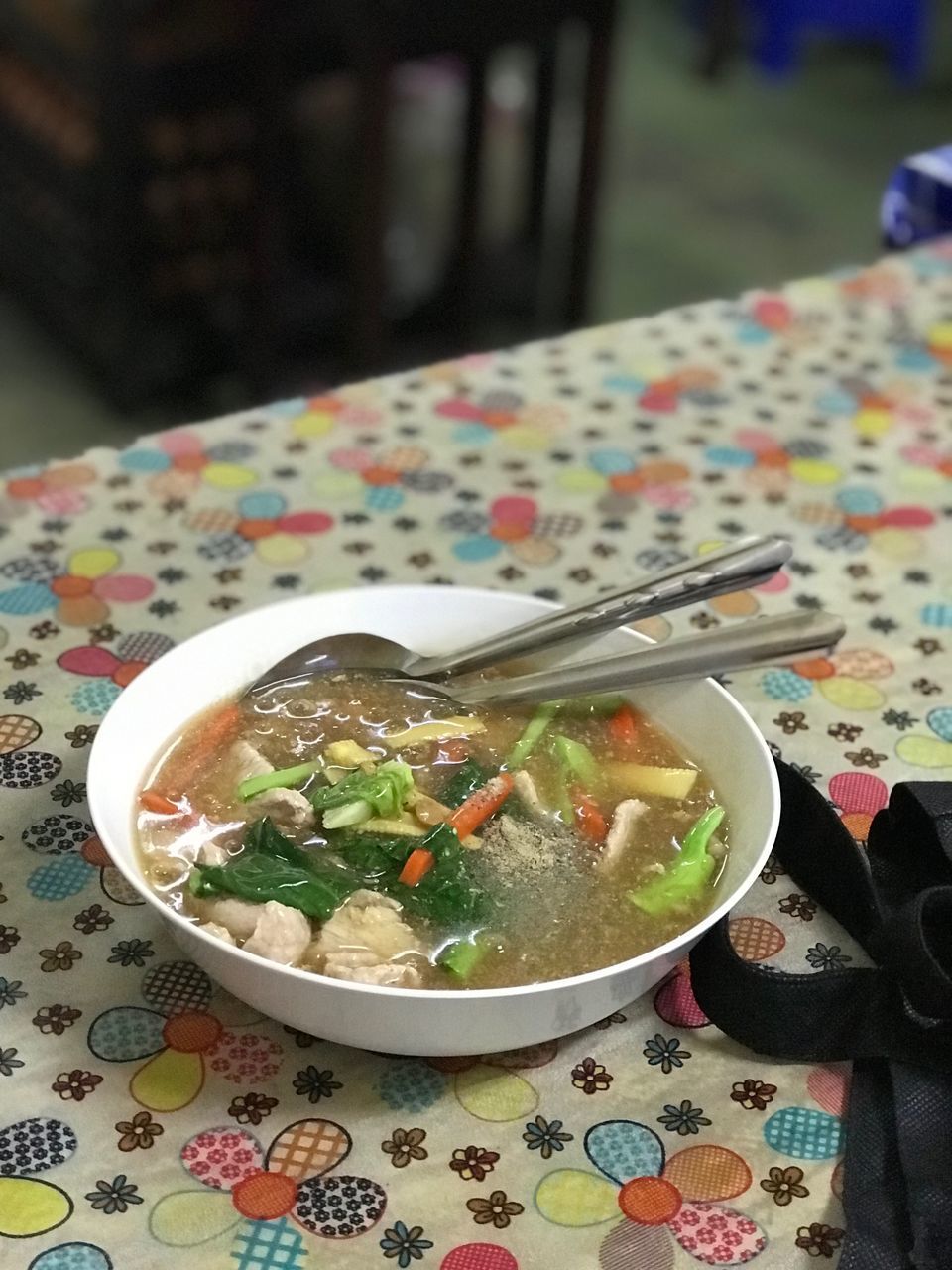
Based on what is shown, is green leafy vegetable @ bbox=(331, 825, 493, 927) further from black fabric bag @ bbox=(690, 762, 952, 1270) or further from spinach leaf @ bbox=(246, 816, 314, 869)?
black fabric bag @ bbox=(690, 762, 952, 1270)

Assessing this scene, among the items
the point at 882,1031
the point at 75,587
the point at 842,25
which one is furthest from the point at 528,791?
the point at 842,25

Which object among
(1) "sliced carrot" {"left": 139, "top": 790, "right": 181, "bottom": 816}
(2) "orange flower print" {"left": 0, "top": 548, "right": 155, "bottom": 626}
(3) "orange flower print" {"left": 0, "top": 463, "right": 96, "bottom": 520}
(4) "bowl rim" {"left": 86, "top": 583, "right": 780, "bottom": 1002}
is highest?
(4) "bowl rim" {"left": 86, "top": 583, "right": 780, "bottom": 1002}

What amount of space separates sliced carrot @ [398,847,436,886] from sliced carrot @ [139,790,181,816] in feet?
0.47

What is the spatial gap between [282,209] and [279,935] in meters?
2.35

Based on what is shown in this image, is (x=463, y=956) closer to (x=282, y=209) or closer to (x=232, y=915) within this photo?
(x=232, y=915)

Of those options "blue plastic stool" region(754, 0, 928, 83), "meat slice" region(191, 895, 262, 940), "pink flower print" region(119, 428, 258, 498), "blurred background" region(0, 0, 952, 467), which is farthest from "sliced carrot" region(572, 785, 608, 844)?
"blue plastic stool" region(754, 0, 928, 83)

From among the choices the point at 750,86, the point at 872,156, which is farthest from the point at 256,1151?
the point at 750,86

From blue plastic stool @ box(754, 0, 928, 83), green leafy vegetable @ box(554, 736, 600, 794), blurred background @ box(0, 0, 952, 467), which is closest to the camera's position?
green leafy vegetable @ box(554, 736, 600, 794)

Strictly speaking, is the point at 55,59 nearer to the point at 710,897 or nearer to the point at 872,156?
the point at 710,897

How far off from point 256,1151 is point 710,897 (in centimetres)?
28

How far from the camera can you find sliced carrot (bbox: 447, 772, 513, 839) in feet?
2.72

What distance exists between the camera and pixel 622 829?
2.75 ft

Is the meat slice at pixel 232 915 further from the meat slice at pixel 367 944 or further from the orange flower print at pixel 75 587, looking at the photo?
the orange flower print at pixel 75 587

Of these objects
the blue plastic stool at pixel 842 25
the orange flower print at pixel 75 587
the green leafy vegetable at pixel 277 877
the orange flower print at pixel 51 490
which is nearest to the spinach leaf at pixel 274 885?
the green leafy vegetable at pixel 277 877
